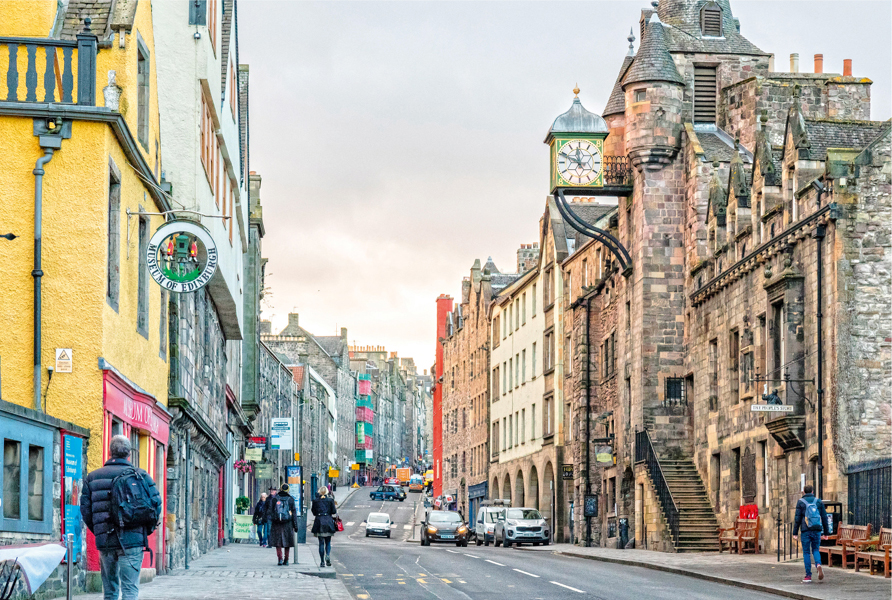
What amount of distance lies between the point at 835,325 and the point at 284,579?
13670 millimetres

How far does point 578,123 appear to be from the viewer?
42.5 m

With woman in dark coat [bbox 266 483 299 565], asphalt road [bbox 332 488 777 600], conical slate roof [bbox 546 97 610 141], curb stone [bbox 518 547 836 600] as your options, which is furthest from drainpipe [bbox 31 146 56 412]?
conical slate roof [bbox 546 97 610 141]

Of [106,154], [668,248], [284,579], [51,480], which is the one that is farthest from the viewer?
[668,248]

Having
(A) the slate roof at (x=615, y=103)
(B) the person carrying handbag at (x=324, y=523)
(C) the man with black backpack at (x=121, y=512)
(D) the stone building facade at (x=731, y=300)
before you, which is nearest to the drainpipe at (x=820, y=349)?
(D) the stone building facade at (x=731, y=300)

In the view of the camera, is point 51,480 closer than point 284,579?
Yes

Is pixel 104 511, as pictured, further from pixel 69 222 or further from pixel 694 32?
pixel 694 32

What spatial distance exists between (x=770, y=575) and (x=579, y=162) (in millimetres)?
21332

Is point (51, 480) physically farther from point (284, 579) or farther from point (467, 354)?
point (467, 354)

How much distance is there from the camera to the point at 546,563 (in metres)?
29.9

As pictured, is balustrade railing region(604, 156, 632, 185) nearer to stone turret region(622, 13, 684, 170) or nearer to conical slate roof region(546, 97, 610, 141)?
stone turret region(622, 13, 684, 170)

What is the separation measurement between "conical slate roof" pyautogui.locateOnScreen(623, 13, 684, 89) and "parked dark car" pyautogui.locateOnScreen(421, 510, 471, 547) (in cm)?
1698

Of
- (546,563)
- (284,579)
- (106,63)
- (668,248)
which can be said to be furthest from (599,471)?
(106,63)

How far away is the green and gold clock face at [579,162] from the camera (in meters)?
42.3

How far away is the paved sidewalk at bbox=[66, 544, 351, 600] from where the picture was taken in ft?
57.1
